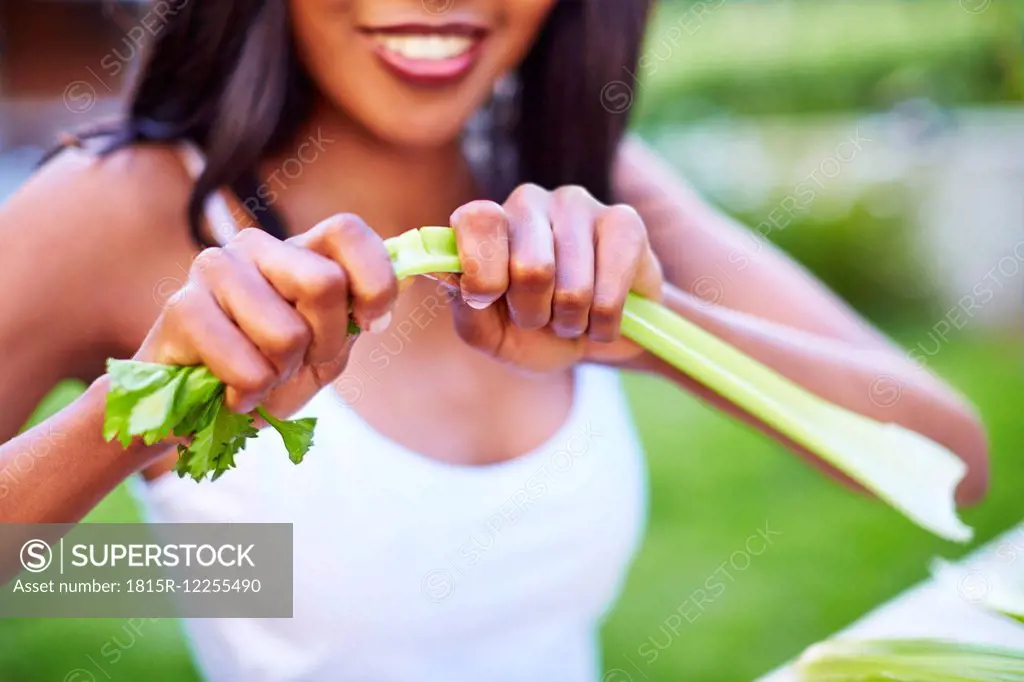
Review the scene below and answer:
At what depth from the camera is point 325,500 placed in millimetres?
610

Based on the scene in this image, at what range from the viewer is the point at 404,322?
0.66 meters

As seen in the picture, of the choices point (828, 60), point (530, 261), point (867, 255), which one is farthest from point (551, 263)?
point (828, 60)

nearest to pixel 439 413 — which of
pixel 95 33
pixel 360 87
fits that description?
pixel 360 87

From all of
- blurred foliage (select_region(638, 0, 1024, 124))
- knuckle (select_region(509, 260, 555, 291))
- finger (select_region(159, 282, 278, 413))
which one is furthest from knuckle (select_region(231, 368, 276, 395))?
blurred foliage (select_region(638, 0, 1024, 124))

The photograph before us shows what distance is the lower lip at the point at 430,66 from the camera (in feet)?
1.86

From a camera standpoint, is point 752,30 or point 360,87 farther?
point 752,30

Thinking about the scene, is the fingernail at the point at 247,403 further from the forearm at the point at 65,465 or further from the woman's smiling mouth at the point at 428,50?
the woman's smiling mouth at the point at 428,50

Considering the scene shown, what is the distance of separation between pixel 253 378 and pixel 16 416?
9.9 inches

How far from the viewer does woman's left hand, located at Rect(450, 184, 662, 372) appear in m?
0.41

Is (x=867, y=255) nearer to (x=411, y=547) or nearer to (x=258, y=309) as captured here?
(x=411, y=547)

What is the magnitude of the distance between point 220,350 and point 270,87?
0.26 metres

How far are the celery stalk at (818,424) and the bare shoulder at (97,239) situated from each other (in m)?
0.28

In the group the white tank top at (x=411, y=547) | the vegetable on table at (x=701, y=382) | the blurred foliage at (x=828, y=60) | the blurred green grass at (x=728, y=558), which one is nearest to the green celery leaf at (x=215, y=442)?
the vegetable on table at (x=701, y=382)

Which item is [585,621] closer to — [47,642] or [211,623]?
[211,623]
